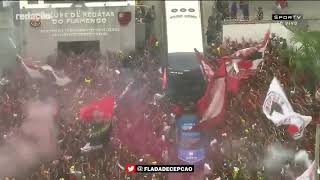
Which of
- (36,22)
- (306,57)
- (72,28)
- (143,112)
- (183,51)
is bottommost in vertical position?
(143,112)

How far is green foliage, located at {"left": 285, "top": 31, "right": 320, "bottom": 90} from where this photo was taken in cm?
1008

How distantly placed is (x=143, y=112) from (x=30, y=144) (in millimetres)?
2204

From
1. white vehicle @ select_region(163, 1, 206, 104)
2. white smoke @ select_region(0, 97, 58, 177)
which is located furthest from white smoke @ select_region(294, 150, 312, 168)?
white smoke @ select_region(0, 97, 58, 177)

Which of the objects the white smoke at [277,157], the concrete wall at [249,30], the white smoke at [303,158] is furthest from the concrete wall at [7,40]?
the white smoke at [303,158]

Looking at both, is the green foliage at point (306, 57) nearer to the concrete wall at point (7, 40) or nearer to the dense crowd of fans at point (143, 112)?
the dense crowd of fans at point (143, 112)

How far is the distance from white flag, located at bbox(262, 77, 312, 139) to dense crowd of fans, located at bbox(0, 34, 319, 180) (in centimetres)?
14

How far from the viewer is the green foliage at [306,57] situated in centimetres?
1008

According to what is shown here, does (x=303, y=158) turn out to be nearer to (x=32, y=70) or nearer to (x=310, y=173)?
(x=310, y=173)

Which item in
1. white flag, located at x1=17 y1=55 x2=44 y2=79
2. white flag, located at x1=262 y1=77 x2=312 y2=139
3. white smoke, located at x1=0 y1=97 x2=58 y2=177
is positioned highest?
white flag, located at x1=17 y1=55 x2=44 y2=79

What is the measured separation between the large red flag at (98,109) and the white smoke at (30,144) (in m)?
0.64

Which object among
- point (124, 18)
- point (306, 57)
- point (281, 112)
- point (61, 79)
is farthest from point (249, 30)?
point (61, 79)

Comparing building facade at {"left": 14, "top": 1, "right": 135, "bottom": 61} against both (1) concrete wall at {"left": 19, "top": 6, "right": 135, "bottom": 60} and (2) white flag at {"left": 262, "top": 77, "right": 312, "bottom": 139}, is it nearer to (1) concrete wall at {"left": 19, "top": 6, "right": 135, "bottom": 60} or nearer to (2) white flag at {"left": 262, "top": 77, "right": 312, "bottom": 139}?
(1) concrete wall at {"left": 19, "top": 6, "right": 135, "bottom": 60}

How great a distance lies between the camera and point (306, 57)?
1034 centimetres

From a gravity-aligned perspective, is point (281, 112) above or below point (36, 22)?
below
